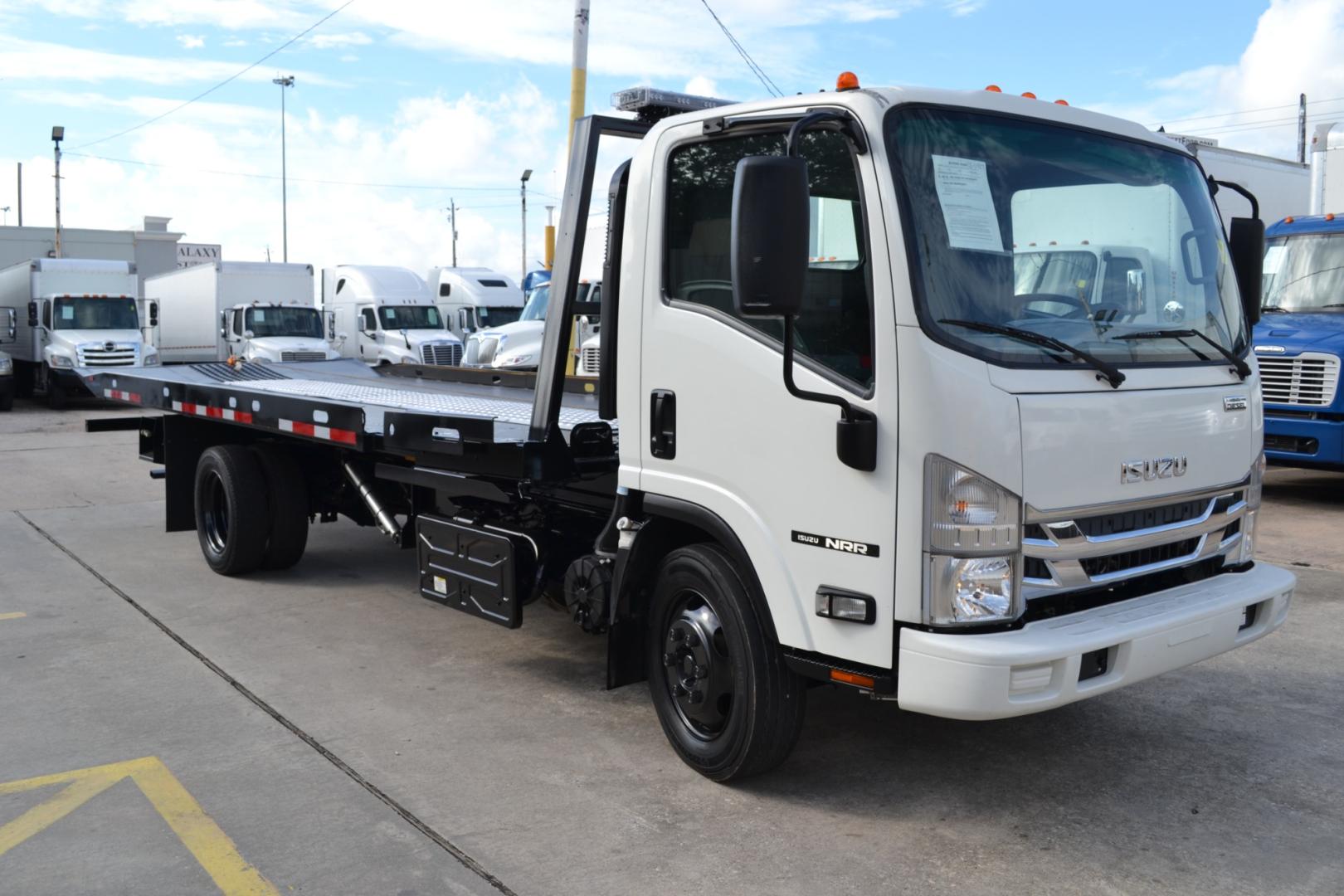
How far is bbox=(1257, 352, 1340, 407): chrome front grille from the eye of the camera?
10305mm

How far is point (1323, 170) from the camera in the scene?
13.7 meters

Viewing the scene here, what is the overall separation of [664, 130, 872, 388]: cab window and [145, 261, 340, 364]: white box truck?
21040 mm

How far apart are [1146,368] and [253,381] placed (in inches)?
289

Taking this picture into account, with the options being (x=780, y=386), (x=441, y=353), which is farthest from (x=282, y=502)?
(x=441, y=353)

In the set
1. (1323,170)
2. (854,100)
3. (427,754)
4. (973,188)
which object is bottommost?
(427,754)

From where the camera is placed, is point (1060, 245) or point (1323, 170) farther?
point (1323, 170)

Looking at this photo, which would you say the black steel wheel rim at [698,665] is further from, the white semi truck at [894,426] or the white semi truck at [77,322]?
the white semi truck at [77,322]

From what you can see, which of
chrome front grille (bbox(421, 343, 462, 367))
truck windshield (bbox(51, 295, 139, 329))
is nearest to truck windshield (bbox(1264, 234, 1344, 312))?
chrome front grille (bbox(421, 343, 462, 367))

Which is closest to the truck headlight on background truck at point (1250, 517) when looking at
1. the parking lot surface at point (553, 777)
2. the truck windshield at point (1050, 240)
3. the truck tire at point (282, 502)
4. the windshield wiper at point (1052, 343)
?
the truck windshield at point (1050, 240)

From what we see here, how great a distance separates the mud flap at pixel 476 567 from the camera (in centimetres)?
535

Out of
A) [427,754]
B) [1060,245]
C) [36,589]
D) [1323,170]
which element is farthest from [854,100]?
[1323,170]

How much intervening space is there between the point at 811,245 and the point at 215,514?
224 inches

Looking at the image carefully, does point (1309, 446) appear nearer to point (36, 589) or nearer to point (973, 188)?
point (973, 188)

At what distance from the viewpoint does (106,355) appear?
24109 mm
